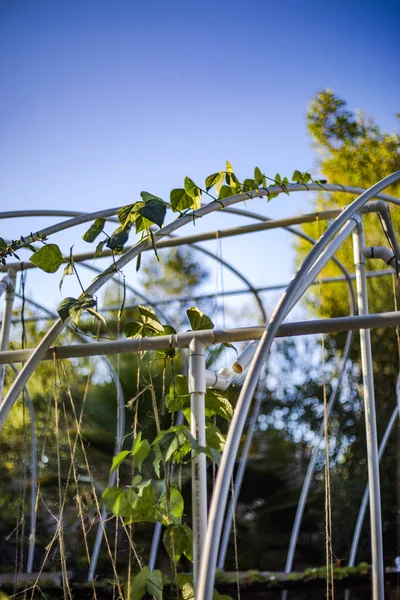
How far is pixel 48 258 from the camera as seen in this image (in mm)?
2307

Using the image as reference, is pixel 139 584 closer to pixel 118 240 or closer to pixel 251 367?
pixel 251 367

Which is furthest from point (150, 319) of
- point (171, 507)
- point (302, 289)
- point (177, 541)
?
point (177, 541)

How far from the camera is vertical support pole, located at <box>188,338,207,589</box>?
6.36 ft

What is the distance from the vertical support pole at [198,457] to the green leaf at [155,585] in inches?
5.4

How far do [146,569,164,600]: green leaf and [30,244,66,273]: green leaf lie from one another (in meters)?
1.04

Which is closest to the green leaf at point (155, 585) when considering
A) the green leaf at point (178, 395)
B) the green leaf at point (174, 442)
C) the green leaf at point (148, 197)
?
the green leaf at point (174, 442)

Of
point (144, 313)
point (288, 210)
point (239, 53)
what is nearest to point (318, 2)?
point (239, 53)

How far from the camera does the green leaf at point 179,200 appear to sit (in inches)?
92.0

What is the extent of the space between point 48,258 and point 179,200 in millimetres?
502

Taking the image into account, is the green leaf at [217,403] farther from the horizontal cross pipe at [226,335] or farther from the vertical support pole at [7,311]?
the vertical support pole at [7,311]

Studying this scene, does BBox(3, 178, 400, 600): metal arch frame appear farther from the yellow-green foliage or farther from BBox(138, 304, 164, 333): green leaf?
the yellow-green foliage

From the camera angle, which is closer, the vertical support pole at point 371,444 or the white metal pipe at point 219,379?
the white metal pipe at point 219,379

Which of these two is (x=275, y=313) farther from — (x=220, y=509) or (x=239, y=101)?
(x=239, y=101)

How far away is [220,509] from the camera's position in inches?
70.0
